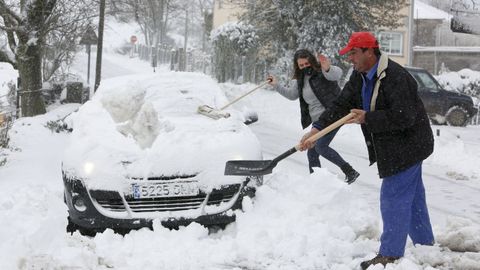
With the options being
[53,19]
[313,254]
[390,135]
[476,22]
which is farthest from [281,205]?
[53,19]

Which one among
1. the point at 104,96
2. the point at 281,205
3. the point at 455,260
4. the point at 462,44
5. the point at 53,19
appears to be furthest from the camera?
the point at 462,44

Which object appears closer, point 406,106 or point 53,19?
point 406,106

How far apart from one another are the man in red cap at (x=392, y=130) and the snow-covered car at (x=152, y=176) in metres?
1.37

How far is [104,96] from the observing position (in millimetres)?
6465

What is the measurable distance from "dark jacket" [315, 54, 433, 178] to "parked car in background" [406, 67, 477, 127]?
1176 cm

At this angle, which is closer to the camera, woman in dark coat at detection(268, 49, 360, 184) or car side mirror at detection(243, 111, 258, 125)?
woman in dark coat at detection(268, 49, 360, 184)

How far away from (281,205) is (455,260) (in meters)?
1.57

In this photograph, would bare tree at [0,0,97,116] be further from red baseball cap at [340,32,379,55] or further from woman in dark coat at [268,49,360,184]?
red baseball cap at [340,32,379,55]

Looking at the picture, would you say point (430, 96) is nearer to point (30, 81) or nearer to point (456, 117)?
point (456, 117)

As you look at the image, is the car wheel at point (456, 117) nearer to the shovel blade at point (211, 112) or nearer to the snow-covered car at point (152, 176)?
the shovel blade at point (211, 112)

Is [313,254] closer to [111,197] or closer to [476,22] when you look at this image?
[111,197]

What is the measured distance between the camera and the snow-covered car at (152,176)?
4.85 metres

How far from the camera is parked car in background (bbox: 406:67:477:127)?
15.4 meters

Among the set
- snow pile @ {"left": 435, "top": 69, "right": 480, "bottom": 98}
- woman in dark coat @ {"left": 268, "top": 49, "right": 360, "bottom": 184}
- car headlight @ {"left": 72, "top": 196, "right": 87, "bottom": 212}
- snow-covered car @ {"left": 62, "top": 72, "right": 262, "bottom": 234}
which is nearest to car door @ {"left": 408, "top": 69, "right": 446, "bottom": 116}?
snow pile @ {"left": 435, "top": 69, "right": 480, "bottom": 98}
